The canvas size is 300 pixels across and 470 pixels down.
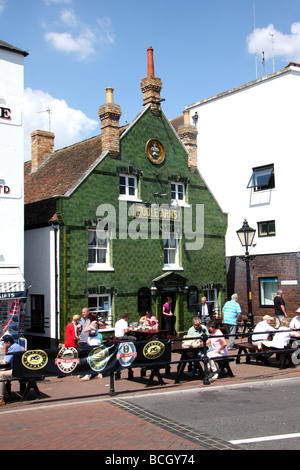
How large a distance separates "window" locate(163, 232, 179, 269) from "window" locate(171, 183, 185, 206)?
1.58 metres

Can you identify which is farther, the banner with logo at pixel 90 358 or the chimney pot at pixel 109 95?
the chimney pot at pixel 109 95

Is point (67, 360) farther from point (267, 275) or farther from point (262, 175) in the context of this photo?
point (262, 175)

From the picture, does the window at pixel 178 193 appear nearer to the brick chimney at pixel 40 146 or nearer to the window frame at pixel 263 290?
the window frame at pixel 263 290

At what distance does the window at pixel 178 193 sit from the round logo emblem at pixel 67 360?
12956mm

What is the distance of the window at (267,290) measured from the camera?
2556cm

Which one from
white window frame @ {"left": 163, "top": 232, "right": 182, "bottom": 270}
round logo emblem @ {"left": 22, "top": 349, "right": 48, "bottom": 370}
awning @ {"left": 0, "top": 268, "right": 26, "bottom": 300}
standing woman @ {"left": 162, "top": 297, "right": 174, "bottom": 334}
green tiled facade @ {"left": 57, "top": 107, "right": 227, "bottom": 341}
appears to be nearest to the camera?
round logo emblem @ {"left": 22, "top": 349, "right": 48, "bottom": 370}

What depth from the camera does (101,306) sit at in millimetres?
19875

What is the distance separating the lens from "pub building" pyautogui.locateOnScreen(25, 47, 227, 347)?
19.0 metres

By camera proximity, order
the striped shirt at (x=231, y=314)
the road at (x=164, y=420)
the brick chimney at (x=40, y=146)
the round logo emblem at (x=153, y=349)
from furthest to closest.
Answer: the brick chimney at (x=40, y=146) < the striped shirt at (x=231, y=314) < the round logo emblem at (x=153, y=349) < the road at (x=164, y=420)

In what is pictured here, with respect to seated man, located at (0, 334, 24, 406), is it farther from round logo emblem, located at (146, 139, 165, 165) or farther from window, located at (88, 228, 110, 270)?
round logo emblem, located at (146, 139, 165, 165)

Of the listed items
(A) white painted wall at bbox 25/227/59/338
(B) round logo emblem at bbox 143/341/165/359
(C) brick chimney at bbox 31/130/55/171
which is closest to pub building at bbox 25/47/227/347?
(A) white painted wall at bbox 25/227/59/338

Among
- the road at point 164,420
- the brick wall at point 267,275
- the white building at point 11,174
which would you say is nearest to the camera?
the road at point 164,420

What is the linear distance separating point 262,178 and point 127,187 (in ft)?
29.5

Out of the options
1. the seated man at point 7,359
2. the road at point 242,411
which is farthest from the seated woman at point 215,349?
the seated man at point 7,359
